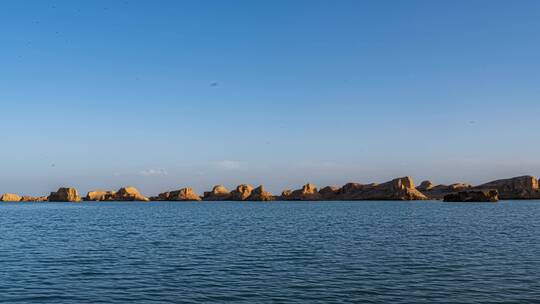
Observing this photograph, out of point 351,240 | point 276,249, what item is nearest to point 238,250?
point 276,249

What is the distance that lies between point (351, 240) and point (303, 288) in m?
30.2

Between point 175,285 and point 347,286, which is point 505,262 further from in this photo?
point 175,285

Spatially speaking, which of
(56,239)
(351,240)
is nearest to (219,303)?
(351,240)

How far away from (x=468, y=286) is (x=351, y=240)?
95.7 feet

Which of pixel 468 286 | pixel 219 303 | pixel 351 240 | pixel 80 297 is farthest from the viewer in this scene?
pixel 351 240

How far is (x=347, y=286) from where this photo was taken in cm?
3198

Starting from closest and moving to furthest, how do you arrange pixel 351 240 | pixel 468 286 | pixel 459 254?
pixel 468 286
pixel 459 254
pixel 351 240

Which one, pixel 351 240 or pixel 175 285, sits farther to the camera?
pixel 351 240

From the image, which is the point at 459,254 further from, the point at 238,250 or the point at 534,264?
the point at 238,250

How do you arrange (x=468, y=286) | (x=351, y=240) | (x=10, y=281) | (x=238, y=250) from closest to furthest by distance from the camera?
1. (x=468, y=286)
2. (x=10, y=281)
3. (x=238, y=250)
4. (x=351, y=240)

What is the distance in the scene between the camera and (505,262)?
4162 centimetres

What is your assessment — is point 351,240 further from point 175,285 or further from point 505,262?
point 175,285

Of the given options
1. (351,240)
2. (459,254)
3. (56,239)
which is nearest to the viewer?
(459,254)

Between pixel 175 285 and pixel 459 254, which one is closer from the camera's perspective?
pixel 175 285
